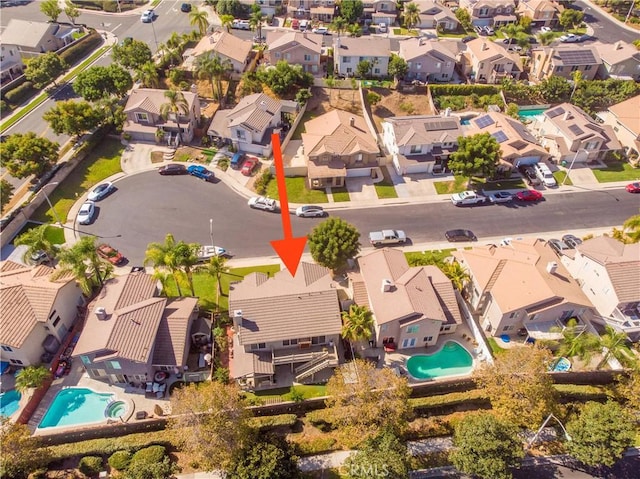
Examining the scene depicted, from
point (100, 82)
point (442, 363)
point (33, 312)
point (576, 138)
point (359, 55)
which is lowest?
point (442, 363)

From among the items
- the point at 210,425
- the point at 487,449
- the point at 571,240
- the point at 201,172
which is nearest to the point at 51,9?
the point at 201,172

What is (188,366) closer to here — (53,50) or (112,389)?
(112,389)

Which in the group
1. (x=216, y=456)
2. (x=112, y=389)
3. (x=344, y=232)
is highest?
(x=344, y=232)

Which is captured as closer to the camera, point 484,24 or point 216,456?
point 216,456

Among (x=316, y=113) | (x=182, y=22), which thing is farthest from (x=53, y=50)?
(x=316, y=113)

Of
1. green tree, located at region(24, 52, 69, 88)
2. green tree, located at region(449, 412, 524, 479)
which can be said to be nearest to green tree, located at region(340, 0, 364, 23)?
green tree, located at region(24, 52, 69, 88)

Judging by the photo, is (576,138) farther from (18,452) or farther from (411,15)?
(18,452)
